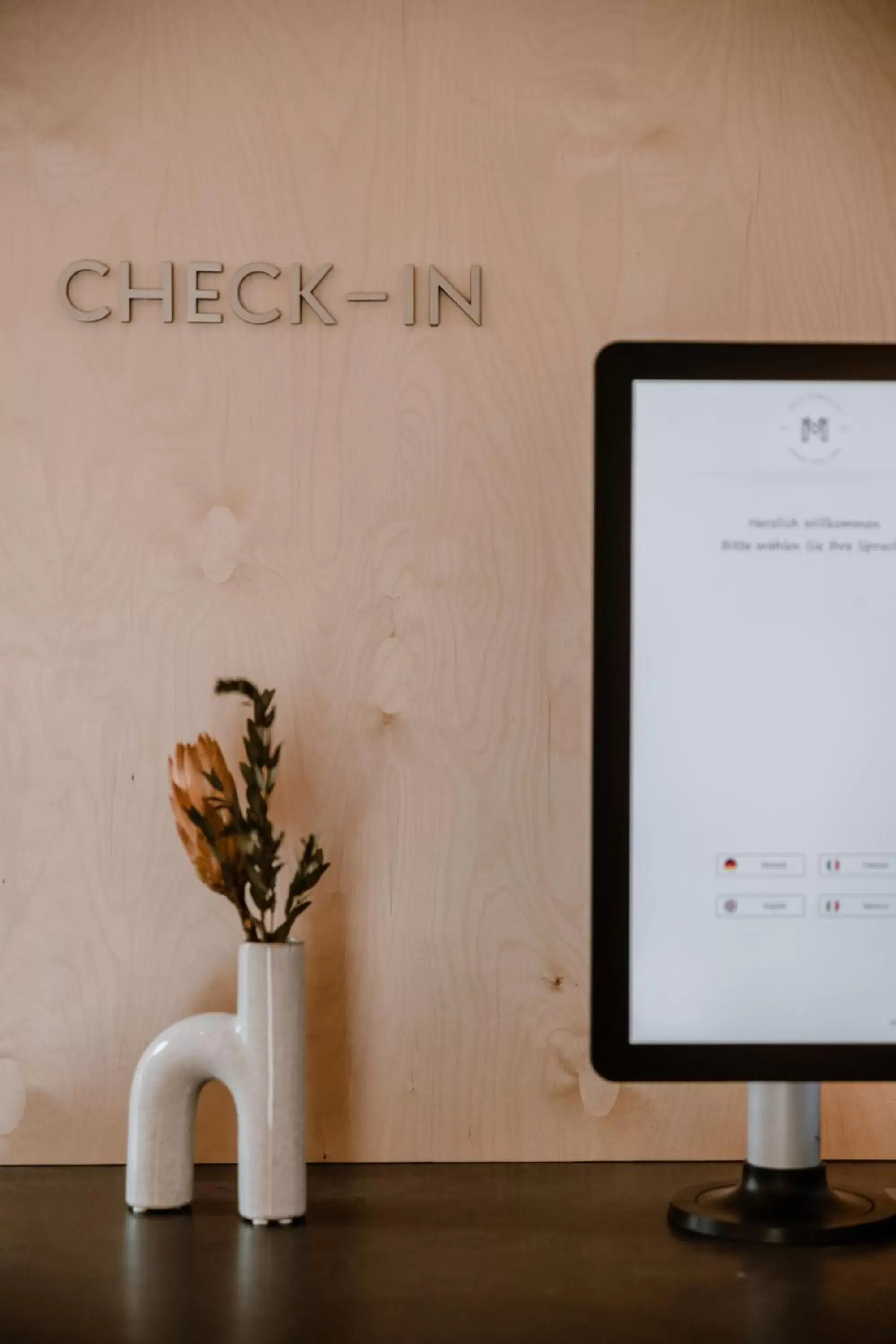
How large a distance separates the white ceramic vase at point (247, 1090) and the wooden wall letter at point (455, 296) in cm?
52

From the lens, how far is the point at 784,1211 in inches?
35.4

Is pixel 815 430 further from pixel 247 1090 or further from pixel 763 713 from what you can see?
pixel 247 1090

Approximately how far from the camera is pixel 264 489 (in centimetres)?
112

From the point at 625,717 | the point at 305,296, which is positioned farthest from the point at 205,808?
the point at 305,296

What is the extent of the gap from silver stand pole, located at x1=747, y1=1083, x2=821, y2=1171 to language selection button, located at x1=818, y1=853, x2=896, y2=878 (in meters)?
0.15

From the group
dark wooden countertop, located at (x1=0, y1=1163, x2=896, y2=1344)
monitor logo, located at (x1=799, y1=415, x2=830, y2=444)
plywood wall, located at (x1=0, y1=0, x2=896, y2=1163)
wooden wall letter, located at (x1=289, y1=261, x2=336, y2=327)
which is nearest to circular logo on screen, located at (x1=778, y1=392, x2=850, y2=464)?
monitor logo, located at (x1=799, y1=415, x2=830, y2=444)

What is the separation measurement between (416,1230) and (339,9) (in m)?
0.94

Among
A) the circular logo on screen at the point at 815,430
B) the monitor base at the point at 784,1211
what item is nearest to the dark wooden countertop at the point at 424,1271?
the monitor base at the point at 784,1211

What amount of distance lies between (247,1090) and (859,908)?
1.40 ft

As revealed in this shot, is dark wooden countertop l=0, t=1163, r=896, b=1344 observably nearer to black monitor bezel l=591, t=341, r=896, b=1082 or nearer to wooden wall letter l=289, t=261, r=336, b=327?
black monitor bezel l=591, t=341, r=896, b=1082

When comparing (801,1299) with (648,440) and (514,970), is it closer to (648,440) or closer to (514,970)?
(514,970)

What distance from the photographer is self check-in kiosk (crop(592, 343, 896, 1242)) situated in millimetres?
892

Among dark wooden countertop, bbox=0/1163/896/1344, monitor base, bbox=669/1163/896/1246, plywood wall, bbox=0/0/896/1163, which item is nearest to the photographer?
dark wooden countertop, bbox=0/1163/896/1344

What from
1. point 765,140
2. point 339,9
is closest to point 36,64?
point 339,9
